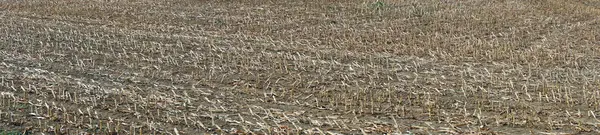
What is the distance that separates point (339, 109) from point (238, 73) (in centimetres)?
239

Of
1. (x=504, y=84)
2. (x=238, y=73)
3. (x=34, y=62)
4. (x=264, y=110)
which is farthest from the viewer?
(x=34, y=62)

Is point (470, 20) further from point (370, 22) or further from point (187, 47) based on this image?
point (187, 47)

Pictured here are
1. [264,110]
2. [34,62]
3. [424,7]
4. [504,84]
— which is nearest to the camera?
[264,110]

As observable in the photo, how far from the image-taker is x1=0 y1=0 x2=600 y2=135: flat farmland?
21.9 feet

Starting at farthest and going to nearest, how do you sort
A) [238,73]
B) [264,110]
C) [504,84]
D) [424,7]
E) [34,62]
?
[424,7], [34,62], [238,73], [504,84], [264,110]

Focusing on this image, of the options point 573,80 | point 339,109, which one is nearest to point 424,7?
point 573,80

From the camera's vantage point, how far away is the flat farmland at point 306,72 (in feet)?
21.9

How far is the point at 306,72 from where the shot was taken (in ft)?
30.2

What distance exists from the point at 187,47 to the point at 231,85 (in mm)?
3319

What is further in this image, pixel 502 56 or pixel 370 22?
pixel 370 22

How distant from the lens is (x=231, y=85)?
27.7 feet

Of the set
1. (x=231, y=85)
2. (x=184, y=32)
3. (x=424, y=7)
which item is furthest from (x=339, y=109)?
(x=424, y=7)

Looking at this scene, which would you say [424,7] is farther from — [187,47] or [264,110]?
[264,110]

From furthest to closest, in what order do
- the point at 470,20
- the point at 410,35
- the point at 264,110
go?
the point at 470,20
the point at 410,35
the point at 264,110
